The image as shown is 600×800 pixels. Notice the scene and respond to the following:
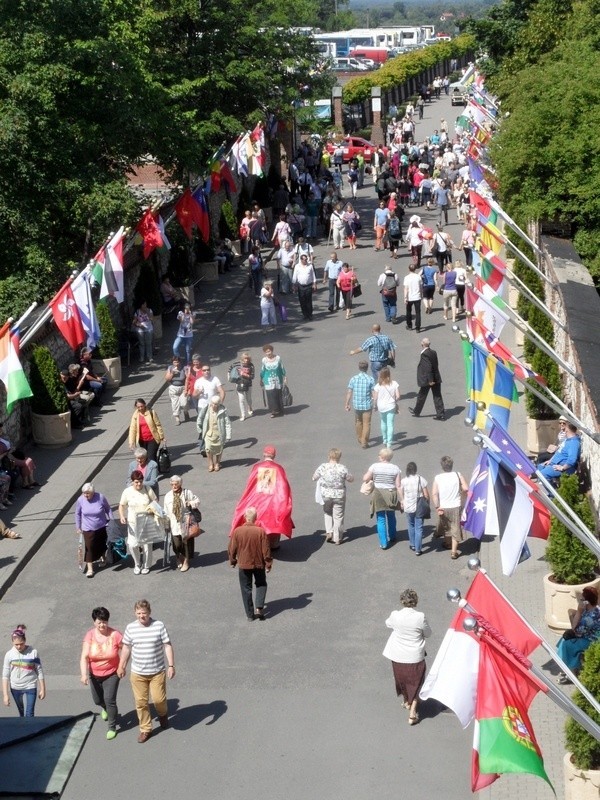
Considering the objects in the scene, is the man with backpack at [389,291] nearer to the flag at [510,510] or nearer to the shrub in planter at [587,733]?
the flag at [510,510]

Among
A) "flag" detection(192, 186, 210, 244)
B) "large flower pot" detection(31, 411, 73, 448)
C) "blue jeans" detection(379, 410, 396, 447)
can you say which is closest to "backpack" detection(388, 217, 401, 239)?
"flag" detection(192, 186, 210, 244)

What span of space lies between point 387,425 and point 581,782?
34.9 feet

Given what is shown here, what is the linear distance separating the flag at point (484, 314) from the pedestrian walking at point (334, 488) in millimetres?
2415

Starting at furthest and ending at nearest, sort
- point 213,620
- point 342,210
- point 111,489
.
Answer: point 342,210 → point 111,489 → point 213,620

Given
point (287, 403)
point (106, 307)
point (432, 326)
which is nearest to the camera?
point (287, 403)

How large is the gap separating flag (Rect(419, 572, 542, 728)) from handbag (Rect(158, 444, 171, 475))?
11.7 metres

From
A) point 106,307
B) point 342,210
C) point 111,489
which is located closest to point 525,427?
point 111,489

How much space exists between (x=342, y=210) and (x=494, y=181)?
8.31 m

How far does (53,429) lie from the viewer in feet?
75.6

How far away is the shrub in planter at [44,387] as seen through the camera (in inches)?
902

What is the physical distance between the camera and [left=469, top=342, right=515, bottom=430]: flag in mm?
16031

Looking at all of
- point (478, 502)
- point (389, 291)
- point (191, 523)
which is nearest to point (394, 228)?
point (389, 291)

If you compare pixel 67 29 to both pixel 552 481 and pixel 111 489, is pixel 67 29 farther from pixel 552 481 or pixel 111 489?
pixel 552 481

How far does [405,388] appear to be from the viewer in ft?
82.5
